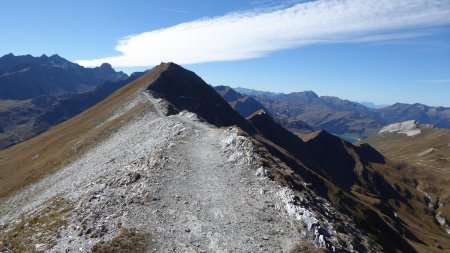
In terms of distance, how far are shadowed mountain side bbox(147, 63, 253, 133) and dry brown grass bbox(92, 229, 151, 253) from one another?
278 ft

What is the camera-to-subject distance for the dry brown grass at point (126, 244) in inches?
1083

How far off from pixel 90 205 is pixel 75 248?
7.29 metres

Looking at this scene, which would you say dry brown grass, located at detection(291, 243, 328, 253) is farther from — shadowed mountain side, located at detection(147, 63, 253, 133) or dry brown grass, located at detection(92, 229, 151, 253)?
shadowed mountain side, located at detection(147, 63, 253, 133)

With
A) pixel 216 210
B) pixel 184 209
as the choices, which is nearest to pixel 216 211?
pixel 216 210

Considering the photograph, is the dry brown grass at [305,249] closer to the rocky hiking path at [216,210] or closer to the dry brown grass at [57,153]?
the rocky hiking path at [216,210]

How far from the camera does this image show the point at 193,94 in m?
132

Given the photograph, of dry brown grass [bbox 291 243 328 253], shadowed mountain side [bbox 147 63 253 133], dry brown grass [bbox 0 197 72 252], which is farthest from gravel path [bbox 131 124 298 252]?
shadowed mountain side [bbox 147 63 253 133]

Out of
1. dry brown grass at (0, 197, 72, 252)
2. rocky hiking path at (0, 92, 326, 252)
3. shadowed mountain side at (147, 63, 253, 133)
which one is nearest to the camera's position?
rocky hiking path at (0, 92, 326, 252)

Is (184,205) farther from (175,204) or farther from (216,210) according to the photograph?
(216,210)

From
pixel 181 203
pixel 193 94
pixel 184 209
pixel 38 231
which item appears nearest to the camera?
pixel 184 209

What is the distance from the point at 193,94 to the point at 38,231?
331 feet

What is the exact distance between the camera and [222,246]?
27.8 meters

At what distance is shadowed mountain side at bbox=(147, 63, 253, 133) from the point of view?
395 ft

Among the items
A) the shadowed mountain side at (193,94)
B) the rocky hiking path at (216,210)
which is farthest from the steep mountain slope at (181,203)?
the shadowed mountain side at (193,94)
